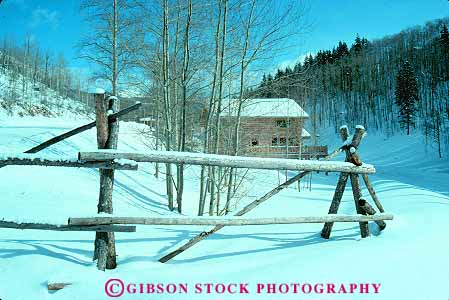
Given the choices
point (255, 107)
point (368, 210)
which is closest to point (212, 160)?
point (368, 210)

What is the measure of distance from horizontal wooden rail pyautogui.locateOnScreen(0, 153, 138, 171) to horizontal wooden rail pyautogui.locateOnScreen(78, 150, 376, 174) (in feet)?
0.23

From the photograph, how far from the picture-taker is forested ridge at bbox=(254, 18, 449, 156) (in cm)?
5394

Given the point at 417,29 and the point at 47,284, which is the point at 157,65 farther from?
the point at 417,29

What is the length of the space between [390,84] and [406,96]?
13407mm

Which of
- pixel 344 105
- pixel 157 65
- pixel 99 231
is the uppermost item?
pixel 344 105

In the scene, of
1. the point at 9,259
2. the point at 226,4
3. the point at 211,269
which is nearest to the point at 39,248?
the point at 9,259

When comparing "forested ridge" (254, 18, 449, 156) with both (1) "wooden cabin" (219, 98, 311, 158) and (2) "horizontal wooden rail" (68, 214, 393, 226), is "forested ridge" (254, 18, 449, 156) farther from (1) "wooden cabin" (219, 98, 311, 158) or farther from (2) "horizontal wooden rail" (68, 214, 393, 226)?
(2) "horizontal wooden rail" (68, 214, 393, 226)

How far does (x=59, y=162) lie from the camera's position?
3.63m

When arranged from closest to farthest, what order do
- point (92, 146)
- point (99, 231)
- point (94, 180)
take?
1. point (99, 231)
2. point (94, 180)
3. point (92, 146)

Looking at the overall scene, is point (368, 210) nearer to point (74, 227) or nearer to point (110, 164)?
point (110, 164)

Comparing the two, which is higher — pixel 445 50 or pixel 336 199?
pixel 445 50

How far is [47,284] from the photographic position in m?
3.32

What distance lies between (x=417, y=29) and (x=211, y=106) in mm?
85946
